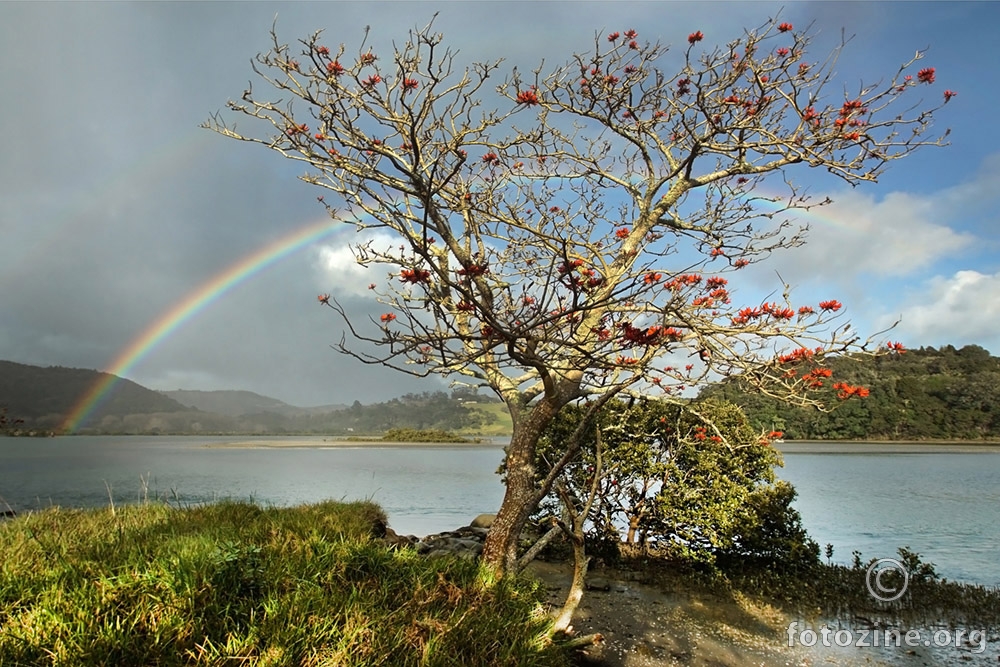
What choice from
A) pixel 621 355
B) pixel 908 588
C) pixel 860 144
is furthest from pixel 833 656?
pixel 860 144

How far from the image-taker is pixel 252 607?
3447 millimetres

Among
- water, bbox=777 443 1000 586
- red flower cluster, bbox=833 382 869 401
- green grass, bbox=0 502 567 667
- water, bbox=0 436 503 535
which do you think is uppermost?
red flower cluster, bbox=833 382 869 401

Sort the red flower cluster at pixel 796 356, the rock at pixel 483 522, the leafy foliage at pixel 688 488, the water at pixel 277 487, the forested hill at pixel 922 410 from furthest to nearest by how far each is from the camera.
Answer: the forested hill at pixel 922 410 < the water at pixel 277 487 < the rock at pixel 483 522 < the leafy foliage at pixel 688 488 < the red flower cluster at pixel 796 356

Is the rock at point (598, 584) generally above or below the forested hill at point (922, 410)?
below

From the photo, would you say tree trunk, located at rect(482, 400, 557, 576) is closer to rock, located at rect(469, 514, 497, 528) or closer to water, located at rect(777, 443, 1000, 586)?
rock, located at rect(469, 514, 497, 528)

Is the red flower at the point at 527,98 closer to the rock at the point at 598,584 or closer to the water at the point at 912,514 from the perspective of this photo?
the rock at the point at 598,584

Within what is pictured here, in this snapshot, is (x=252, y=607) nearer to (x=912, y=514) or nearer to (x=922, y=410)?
(x=912, y=514)

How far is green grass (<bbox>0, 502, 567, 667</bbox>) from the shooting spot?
296 cm

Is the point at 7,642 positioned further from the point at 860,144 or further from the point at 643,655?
the point at 860,144

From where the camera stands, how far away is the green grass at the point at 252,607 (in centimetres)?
296

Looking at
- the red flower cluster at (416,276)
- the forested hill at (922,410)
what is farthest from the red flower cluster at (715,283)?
the forested hill at (922,410)

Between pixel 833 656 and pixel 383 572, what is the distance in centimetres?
450

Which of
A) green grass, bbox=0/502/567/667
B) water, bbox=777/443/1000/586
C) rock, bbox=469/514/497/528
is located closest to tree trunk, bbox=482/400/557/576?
green grass, bbox=0/502/567/667

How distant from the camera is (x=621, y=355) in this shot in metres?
5.16
